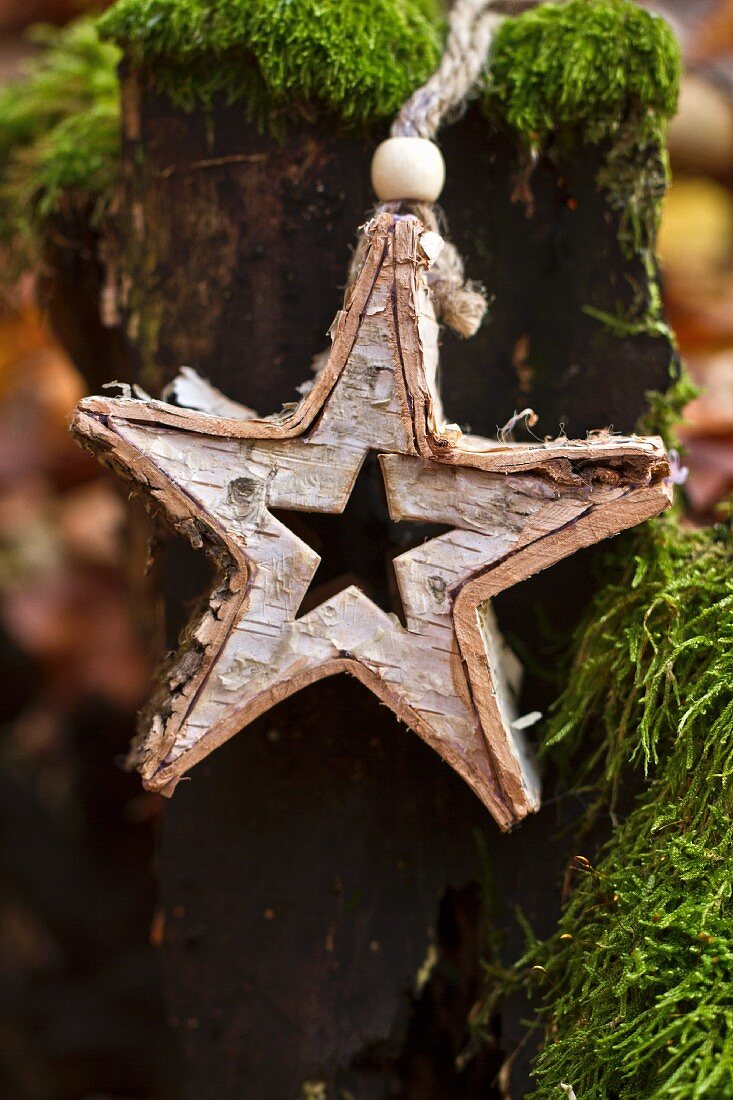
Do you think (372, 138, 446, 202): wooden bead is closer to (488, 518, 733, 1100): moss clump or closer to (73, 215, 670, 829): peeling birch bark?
(73, 215, 670, 829): peeling birch bark

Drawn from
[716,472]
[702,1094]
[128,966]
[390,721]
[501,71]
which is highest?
[501,71]

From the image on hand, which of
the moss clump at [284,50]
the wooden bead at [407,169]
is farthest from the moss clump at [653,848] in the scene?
the moss clump at [284,50]

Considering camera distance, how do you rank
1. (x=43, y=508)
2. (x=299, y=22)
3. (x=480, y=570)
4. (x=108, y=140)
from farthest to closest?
(x=43, y=508) < (x=108, y=140) < (x=299, y=22) < (x=480, y=570)

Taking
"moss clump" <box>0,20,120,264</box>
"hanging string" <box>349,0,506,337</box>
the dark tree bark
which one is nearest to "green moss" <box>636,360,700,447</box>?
the dark tree bark

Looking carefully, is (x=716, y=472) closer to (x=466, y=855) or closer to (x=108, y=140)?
(x=466, y=855)

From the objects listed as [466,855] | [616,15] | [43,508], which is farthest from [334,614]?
[43,508]

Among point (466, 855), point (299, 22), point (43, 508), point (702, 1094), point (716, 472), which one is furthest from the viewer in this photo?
point (43, 508)

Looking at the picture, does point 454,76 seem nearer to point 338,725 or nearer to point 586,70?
point 586,70

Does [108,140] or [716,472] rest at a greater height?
[108,140]
